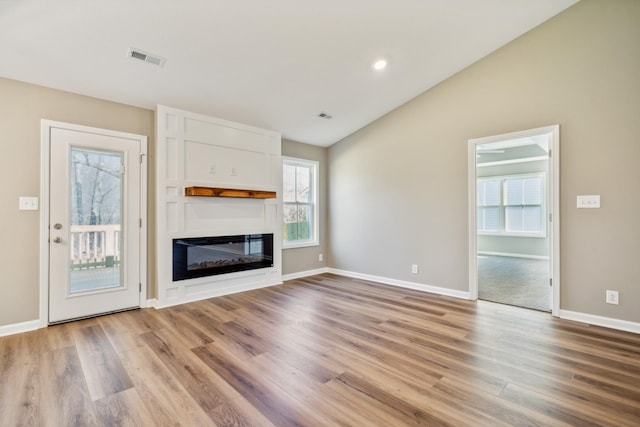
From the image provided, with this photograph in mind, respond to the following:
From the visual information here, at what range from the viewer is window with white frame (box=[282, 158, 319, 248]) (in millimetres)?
5457

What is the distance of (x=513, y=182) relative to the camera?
8.01m

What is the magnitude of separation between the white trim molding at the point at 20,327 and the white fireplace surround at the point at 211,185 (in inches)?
44.2

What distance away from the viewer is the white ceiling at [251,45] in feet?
8.29

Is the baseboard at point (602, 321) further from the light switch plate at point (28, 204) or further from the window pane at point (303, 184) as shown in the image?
the light switch plate at point (28, 204)

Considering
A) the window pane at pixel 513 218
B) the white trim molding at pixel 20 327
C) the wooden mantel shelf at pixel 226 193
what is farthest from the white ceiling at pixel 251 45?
the window pane at pixel 513 218

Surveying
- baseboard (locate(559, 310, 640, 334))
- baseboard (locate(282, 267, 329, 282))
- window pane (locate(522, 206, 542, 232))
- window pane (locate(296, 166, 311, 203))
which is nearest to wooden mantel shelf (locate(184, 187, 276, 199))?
window pane (locate(296, 166, 311, 203))

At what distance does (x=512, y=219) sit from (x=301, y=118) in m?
6.70

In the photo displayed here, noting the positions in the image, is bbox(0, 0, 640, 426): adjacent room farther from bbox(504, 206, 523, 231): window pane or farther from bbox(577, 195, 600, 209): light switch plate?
bbox(504, 206, 523, 231): window pane

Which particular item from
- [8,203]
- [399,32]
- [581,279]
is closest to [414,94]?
[399,32]

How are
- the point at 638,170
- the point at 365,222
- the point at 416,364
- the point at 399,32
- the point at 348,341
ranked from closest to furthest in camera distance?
the point at 416,364 < the point at 348,341 < the point at 638,170 < the point at 399,32 < the point at 365,222

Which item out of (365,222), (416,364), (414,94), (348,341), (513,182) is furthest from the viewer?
(513,182)

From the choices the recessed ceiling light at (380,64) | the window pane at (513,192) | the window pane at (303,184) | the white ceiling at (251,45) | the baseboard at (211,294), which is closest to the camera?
the white ceiling at (251,45)

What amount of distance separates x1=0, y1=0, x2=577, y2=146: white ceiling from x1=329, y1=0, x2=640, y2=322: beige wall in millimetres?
371

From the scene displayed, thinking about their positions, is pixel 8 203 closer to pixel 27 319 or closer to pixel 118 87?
pixel 27 319
